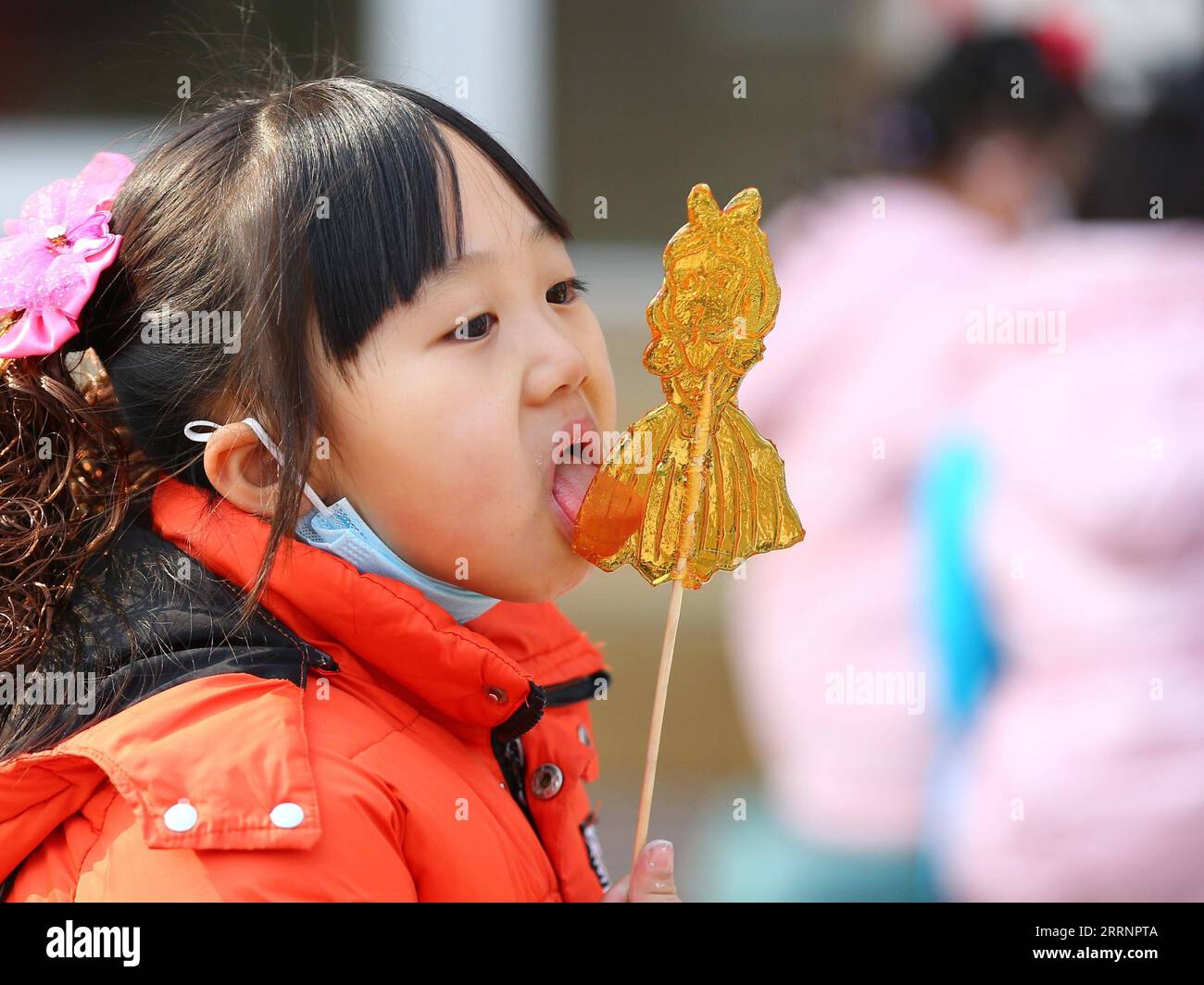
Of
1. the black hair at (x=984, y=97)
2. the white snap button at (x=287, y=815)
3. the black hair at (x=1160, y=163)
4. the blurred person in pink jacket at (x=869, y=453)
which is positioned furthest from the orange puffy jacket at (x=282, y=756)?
the black hair at (x=984, y=97)

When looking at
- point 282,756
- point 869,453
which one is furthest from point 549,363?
point 869,453

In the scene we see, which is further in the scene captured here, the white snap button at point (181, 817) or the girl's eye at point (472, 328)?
the girl's eye at point (472, 328)

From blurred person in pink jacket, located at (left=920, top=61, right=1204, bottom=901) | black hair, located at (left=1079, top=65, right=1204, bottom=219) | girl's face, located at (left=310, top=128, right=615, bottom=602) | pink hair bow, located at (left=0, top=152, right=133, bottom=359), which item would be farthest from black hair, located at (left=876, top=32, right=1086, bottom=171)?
pink hair bow, located at (left=0, top=152, right=133, bottom=359)

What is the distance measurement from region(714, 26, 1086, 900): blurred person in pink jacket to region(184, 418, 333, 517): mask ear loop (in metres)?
1.33

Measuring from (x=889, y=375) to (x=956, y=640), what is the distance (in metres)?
0.58

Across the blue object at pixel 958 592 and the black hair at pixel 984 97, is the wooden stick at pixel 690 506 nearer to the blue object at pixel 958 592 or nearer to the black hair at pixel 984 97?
the blue object at pixel 958 592

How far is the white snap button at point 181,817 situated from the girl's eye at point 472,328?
1.47 ft

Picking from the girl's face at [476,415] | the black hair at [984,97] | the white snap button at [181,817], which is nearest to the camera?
the white snap button at [181,817]

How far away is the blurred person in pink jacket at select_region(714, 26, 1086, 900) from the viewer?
239 cm

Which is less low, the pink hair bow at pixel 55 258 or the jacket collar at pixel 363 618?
the pink hair bow at pixel 55 258

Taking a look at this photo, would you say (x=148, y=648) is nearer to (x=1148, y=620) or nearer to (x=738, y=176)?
(x=1148, y=620)

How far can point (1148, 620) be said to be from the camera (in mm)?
1971

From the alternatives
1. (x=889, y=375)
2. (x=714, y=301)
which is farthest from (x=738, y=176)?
(x=714, y=301)

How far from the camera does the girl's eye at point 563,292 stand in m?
1.29
